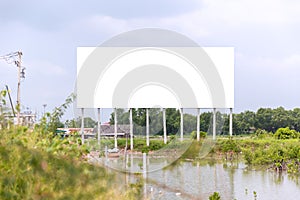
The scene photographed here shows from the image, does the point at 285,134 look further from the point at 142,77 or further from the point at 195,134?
the point at 142,77

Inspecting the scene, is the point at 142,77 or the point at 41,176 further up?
the point at 142,77

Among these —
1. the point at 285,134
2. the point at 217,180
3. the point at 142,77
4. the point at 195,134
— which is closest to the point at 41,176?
the point at 142,77

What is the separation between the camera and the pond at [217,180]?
8.17 m

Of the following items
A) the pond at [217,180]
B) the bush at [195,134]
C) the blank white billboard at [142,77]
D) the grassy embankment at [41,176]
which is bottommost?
the pond at [217,180]

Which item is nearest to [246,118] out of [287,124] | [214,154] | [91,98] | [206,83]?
[287,124]

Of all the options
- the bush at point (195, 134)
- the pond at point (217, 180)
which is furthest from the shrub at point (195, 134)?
the pond at point (217, 180)

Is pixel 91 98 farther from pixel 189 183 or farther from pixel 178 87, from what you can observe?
pixel 189 183

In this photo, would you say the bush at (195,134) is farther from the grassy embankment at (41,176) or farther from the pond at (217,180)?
the grassy embankment at (41,176)

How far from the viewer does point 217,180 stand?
10.2m

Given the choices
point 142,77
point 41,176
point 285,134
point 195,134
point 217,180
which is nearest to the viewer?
point 41,176

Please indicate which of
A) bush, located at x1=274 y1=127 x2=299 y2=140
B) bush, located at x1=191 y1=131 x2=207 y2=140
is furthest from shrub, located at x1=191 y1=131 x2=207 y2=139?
bush, located at x1=274 y1=127 x2=299 y2=140

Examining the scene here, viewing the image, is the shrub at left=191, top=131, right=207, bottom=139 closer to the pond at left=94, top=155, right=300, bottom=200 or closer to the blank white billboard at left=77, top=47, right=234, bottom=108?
the pond at left=94, top=155, right=300, bottom=200

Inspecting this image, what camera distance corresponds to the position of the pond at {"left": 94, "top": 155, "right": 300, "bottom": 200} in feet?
26.8

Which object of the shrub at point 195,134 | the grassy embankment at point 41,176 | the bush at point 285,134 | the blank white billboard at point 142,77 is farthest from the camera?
the bush at point 285,134
